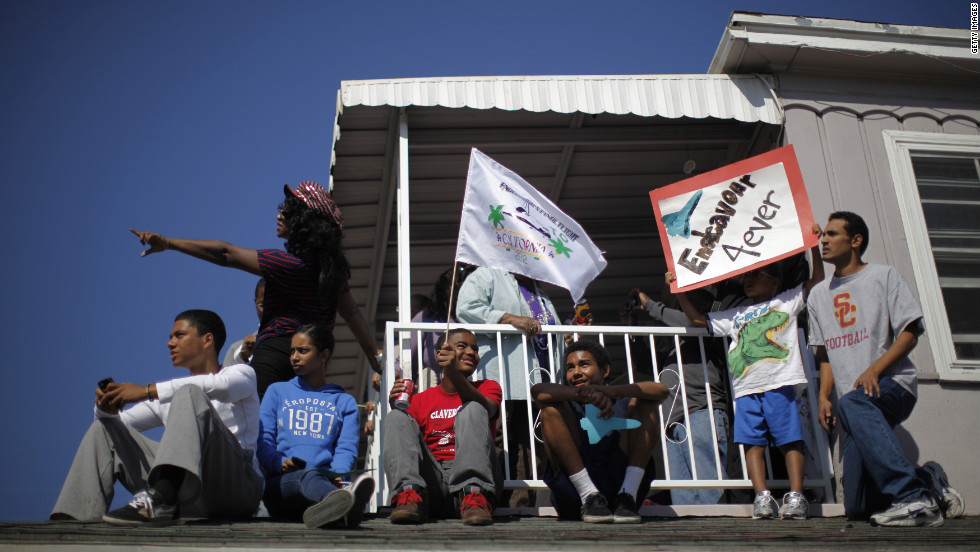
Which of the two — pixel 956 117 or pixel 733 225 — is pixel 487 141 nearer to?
pixel 733 225

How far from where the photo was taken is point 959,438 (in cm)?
559

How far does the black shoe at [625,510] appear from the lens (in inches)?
161

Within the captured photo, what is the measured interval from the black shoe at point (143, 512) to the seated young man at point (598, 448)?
1936mm

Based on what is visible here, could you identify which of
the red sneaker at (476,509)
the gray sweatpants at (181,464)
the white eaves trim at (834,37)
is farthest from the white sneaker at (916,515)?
the white eaves trim at (834,37)

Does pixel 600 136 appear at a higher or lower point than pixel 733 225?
higher

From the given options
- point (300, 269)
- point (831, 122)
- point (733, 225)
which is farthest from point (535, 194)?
point (831, 122)

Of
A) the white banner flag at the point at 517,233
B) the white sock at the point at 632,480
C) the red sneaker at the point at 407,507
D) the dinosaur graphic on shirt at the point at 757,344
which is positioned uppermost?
the white banner flag at the point at 517,233

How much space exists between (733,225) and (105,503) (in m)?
4.32

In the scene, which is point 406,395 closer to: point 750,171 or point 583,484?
point 583,484

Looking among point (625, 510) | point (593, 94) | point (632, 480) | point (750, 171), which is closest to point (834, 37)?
point (750, 171)

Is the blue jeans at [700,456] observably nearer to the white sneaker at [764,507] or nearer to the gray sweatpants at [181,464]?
the white sneaker at [764,507]

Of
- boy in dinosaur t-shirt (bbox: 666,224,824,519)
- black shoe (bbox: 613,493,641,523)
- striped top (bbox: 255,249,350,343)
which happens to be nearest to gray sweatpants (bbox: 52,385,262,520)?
striped top (bbox: 255,249,350,343)

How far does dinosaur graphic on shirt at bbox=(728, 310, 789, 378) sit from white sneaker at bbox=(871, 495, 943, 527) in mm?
1254

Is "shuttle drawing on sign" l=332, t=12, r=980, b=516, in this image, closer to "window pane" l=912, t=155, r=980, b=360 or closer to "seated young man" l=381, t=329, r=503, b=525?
"window pane" l=912, t=155, r=980, b=360
